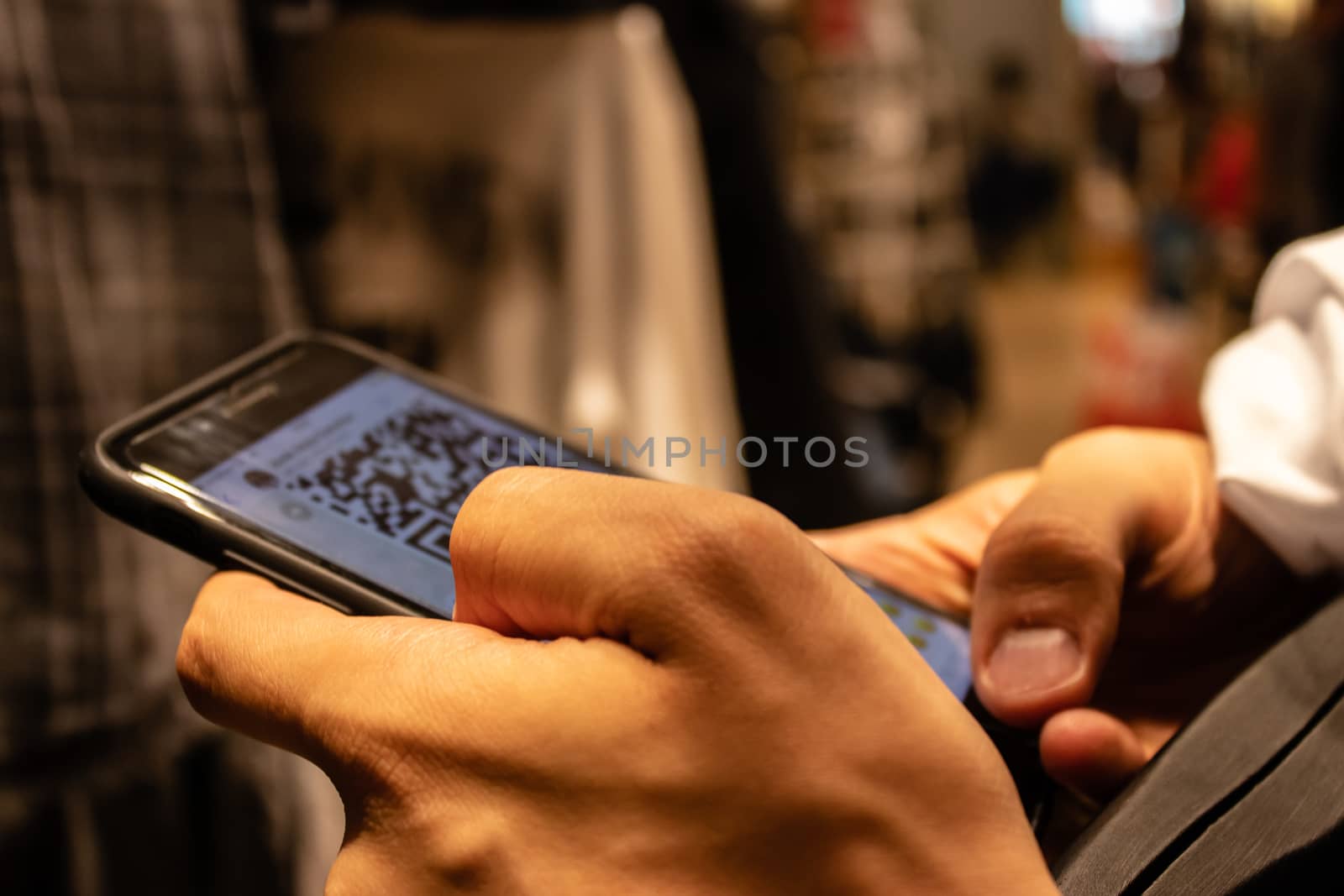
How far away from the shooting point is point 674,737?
0.18m

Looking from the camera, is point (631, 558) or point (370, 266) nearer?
point (631, 558)

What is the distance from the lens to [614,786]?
0.60ft

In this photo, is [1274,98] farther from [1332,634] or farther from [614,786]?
[614,786]

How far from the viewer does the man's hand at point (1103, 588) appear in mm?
314

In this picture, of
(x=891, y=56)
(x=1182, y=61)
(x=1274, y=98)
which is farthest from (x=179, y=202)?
(x=1182, y=61)

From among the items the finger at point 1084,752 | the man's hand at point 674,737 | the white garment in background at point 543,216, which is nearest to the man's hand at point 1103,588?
the finger at point 1084,752

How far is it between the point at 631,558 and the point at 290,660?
0.31 feet

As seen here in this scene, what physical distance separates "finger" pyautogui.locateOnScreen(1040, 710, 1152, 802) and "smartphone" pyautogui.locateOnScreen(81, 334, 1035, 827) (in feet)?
0.04

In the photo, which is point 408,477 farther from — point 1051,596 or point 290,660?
point 1051,596

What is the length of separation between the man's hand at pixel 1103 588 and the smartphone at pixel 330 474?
0.02 meters

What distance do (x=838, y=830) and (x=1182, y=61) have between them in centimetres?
182

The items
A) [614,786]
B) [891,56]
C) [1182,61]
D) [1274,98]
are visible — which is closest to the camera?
[614,786]

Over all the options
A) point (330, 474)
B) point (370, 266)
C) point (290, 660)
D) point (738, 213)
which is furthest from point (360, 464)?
point (738, 213)

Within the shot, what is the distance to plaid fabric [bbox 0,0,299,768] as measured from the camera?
0.41 metres
